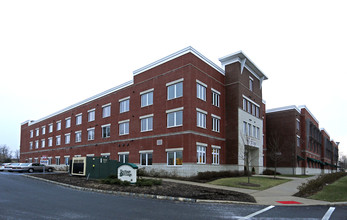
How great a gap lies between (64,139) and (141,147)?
2483 cm

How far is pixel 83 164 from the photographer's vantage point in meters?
26.1

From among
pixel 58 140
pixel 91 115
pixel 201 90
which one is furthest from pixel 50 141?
pixel 201 90

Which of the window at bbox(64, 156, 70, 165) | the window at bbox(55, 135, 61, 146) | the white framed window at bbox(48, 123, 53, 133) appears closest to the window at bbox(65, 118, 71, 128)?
the window at bbox(55, 135, 61, 146)

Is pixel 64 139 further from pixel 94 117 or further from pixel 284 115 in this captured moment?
pixel 284 115

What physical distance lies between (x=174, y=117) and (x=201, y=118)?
9.53 ft

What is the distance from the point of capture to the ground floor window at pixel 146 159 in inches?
1271

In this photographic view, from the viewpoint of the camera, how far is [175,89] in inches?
1211

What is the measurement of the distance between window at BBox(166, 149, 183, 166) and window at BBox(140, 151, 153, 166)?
300 cm

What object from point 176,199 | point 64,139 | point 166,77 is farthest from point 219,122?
point 64,139

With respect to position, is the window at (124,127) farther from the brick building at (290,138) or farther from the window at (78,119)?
the brick building at (290,138)

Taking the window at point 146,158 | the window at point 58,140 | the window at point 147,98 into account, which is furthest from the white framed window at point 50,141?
the window at point 146,158

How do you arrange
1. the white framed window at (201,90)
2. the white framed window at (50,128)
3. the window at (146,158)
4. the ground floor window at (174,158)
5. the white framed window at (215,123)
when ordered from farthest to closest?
the white framed window at (50,128) → the white framed window at (215,123) → the window at (146,158) → the white framed window at (201,90) → the ground floor window at (174,158)

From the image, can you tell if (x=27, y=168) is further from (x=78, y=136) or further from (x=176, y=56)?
(x=176, y=56)

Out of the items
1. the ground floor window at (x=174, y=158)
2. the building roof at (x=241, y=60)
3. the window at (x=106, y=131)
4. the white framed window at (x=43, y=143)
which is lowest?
the ground floor window at (x=174, y=158)
